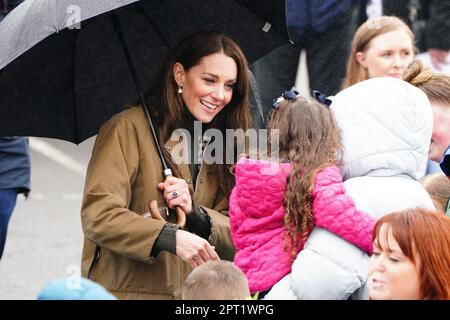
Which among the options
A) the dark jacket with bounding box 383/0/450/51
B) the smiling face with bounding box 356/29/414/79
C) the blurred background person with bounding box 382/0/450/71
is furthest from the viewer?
the blurred background person with bounding box 382/0/450/71

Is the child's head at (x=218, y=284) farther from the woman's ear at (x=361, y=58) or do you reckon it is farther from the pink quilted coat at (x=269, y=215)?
the woman's ear at (x=361, y=58)

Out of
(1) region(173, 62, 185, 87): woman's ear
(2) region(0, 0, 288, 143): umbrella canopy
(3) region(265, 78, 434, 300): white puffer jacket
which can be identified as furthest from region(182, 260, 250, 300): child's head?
(2) region(0, 0, 288, 143): umbrella canopy

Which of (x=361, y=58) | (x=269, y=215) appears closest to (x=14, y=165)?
(x=361, y=58)

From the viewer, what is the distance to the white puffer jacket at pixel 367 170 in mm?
4578

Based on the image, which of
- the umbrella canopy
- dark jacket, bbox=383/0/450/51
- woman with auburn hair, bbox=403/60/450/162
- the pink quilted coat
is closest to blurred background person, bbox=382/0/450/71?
dark jacket, bbox=383/0/450/51

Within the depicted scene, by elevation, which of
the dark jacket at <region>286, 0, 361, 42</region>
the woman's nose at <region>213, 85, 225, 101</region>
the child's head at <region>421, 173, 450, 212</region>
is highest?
the dark jacket at <region>286, 0, 361, 42</region>

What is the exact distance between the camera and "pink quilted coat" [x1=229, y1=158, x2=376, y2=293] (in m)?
4.59

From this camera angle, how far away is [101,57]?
5.82 m

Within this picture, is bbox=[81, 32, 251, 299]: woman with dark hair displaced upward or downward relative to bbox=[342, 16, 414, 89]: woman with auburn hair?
downward

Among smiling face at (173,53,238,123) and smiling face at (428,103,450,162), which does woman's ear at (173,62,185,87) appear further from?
smiling face at (428,103,450,162)

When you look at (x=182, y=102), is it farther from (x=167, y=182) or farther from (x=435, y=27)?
(x=435, y=27)

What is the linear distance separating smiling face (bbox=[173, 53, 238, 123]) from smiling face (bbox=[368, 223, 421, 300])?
1.42 m

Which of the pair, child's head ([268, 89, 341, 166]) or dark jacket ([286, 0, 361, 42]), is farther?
dark jacket ([286, 0, 361, 42])

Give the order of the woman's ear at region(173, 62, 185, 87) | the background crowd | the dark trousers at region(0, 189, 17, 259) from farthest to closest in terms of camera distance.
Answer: the dark trousers at region(0, 189, 17, 259), the woman's ear at region(173, 62, 185, 87), the background crowd
